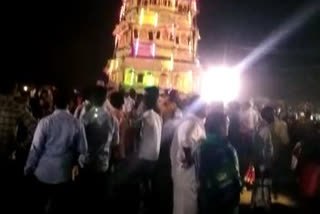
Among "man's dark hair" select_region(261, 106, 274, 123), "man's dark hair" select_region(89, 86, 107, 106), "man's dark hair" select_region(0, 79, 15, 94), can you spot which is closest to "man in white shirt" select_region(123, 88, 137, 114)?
"man's dark hair" select_region(261, 106, 274, 123)

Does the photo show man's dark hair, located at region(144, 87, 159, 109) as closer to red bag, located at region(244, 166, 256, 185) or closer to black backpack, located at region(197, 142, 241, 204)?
black backpack, located at region(197, 142, 241, 204)

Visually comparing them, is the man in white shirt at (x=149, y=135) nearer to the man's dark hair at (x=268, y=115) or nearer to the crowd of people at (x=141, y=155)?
the crowd of people at (x=141, y=155)

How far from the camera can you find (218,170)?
6152 mm

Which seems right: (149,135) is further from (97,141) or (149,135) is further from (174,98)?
(97,141)

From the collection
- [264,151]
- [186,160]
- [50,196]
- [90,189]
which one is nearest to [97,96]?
[90,189]

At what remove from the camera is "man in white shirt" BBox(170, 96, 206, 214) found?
7.02m

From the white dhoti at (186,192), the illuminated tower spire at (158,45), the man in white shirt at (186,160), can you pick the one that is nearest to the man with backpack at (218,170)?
the man in white shirt at (186,160)

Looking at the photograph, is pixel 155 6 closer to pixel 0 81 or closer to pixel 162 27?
pixel 162 27

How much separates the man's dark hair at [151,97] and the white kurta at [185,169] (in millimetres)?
1848

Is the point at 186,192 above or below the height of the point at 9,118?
below

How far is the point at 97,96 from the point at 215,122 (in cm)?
271

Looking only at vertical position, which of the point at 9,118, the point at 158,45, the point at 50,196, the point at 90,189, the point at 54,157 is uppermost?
the point at 158,45

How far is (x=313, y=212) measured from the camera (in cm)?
731

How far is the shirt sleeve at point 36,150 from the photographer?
272 inches
